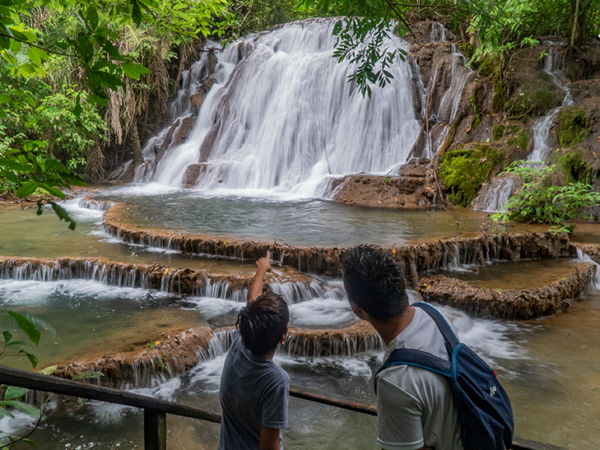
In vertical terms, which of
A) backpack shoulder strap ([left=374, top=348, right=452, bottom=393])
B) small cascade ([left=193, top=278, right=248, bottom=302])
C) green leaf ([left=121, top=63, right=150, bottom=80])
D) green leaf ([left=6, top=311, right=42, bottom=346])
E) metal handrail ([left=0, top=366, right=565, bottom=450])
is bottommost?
small cascade ([left=193, top=278, right=248, bottom=302])

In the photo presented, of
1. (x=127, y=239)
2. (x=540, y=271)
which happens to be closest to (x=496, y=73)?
(x=540, y=271)

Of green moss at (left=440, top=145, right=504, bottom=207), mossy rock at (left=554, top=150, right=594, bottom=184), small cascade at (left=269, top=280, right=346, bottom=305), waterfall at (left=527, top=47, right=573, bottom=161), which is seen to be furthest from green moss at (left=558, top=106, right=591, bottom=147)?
small cascade at (left=269, top=280, right=346, bottom=305)

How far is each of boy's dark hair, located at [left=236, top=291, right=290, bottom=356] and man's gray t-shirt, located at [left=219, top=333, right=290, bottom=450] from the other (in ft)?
0.19

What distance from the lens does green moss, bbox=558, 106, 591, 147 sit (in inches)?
413

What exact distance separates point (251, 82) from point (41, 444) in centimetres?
1618

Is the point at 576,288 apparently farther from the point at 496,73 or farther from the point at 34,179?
the point at 496,73

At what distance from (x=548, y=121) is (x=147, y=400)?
41.0 ft

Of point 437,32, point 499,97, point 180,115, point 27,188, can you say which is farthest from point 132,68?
point 180,115

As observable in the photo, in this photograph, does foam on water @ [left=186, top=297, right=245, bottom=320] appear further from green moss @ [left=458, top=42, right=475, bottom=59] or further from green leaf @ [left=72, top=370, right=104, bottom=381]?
green moss @ [left=458, top=42, right=475, bottom=59]

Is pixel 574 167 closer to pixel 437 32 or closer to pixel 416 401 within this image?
pixel 437 32

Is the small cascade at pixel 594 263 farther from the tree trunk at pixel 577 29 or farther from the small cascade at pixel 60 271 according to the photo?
the small cascade at pixel 60 271

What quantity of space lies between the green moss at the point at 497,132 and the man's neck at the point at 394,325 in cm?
1178

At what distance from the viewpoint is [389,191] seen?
11.4 metres

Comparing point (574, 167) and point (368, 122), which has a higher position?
point (368, 122)
